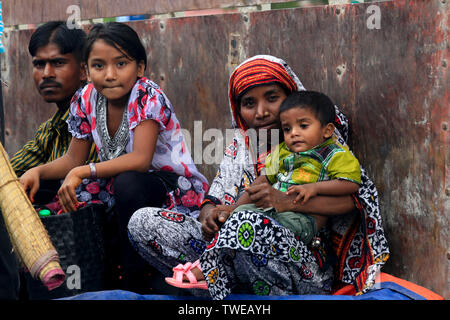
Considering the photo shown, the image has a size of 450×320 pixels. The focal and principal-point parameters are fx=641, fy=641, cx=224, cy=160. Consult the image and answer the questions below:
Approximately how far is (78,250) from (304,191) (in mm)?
1262

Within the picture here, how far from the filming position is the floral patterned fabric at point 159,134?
332 cm

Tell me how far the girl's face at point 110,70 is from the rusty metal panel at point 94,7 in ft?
2.21

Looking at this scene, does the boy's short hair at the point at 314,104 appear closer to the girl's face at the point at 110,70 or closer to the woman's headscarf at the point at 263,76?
the woman's headscarf at the point at 263,76

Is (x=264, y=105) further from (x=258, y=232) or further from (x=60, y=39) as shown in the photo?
(x=60, y=39)

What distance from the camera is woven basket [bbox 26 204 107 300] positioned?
10.5 feet

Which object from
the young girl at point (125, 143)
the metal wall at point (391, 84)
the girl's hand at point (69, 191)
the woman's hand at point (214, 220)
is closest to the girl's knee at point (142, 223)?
the young girl at point (125, 143)

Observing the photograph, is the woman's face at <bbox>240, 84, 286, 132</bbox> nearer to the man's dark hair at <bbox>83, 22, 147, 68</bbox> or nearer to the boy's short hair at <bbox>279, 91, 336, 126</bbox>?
the boy's short hair at <bbox>279, 91, 336, 126</bbox>

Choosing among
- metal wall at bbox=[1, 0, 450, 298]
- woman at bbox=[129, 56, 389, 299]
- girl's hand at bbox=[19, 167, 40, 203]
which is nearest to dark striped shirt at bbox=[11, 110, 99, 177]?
girl's hand at bbox=[19, 167, 40, 203]

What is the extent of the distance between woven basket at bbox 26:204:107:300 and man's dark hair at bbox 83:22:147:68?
82 centimetres

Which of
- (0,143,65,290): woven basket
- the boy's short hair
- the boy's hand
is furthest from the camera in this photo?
the boy's short hair

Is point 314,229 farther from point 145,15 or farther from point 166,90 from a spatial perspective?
point 145,15

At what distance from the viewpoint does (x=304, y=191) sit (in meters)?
2.65
